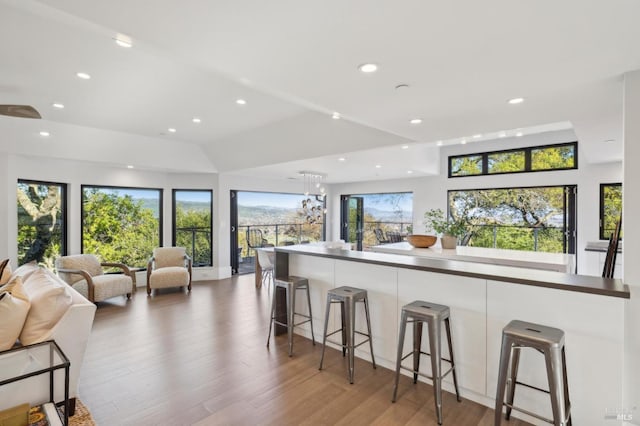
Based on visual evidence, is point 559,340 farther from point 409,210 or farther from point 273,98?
point 409,210

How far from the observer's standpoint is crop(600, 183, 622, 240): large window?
210 inches

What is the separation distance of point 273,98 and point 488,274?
Result: 2835 millimetres

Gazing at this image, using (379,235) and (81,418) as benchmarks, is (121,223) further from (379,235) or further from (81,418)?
(379,235)

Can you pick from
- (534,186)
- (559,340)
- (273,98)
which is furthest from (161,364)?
(534,186)

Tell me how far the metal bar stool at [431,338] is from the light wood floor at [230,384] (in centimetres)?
18

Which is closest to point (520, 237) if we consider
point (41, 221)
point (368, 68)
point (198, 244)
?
point (368, 68)

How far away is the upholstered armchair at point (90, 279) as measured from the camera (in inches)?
190

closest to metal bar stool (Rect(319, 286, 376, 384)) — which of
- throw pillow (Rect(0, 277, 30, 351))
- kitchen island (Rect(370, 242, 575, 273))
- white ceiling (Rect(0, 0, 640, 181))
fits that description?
kitchen island (Rect(370, 242, 575, 273))

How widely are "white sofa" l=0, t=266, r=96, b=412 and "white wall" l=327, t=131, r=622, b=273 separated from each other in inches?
274

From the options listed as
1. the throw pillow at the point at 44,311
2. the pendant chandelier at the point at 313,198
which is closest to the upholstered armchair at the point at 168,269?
the pendant chandelier at the point at 313,198

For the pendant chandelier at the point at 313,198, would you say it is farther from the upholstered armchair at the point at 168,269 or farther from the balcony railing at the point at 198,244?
the upholstered armchair at the point at 168,269

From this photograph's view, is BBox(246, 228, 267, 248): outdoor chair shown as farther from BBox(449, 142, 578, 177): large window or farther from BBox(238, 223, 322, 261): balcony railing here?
BBox(449, 142, 578, 177): large window

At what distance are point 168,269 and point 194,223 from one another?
1.39 meters

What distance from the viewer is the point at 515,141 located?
21.3 feet
